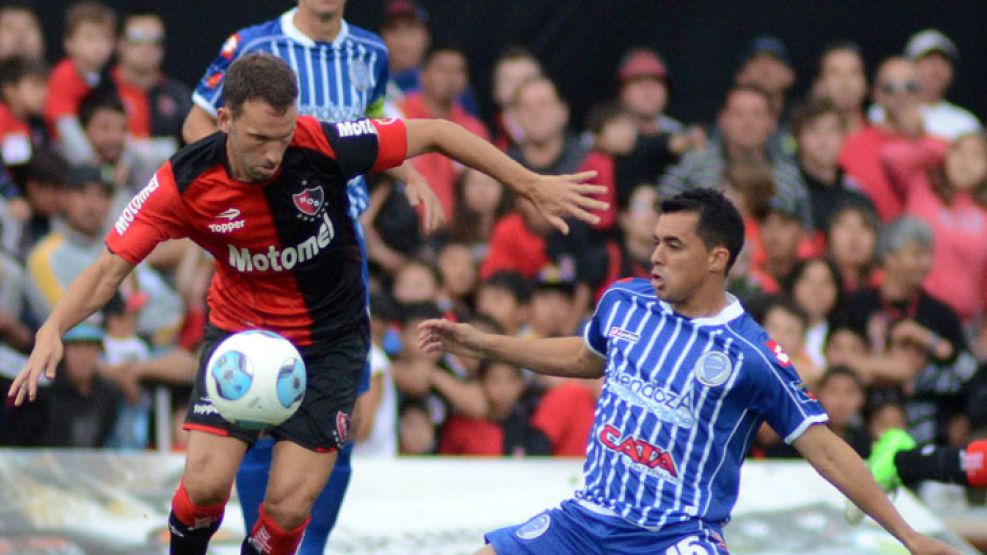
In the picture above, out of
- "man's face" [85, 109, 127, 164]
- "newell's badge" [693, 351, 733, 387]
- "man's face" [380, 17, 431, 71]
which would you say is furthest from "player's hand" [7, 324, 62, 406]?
"man's face" [380, 17, 431, 71]

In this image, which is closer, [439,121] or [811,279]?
[439,121]

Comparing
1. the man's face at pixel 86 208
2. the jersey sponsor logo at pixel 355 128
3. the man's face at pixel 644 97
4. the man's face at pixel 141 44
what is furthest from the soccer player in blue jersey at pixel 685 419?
the man's face at pixel 644 97

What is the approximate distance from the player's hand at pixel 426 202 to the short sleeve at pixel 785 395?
1457mm

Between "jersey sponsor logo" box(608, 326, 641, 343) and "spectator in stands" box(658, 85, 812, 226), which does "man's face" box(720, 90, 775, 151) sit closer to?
"spectator in stands" box(658, 85, 812, 226)

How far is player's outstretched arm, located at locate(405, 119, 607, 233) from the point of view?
590 cm

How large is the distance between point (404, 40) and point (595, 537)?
233 inches

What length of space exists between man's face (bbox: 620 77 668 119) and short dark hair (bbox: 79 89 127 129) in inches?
144

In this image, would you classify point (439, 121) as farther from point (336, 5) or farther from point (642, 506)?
point (642, 506)

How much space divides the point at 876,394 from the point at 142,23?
5.17 meters

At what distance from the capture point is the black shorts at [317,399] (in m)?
6.05

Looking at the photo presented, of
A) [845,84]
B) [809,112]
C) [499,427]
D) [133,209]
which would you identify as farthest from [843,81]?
[133,209]

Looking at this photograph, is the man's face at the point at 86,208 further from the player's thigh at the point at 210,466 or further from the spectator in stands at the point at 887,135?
the spectator in stands at the point at 887,135

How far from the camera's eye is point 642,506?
5668 millimetres

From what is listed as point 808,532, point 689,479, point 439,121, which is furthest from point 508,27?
point 689,479
